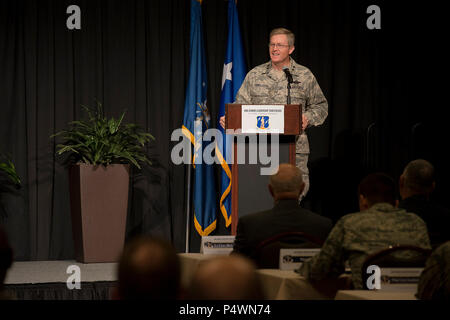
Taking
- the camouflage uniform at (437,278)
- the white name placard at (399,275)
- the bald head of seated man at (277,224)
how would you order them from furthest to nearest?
the bald head of seated man at (277,224) < the white name placard at (399,275) < the camouflage uniform at (437,278)

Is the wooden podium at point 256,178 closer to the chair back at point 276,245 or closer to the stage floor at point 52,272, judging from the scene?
the stage floor at point 52,272

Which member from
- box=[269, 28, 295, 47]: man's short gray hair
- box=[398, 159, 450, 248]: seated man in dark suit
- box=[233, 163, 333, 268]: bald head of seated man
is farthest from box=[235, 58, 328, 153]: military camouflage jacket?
box=[233, 163, 333, 268]: bald head of seated man

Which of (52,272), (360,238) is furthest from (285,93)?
(360,238)

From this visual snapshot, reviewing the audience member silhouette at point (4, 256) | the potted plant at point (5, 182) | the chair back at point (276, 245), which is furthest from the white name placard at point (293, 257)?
the potted plant at point (5, 182)

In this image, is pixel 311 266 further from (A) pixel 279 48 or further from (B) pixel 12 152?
(B) pixel 12 152

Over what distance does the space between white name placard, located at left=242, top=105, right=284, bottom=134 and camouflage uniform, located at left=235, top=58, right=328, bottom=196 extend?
0.77m

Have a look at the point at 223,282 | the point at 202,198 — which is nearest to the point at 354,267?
the point at 223,282

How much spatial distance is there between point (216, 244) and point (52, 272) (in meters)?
2.40

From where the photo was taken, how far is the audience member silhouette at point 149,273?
1377 millimetres

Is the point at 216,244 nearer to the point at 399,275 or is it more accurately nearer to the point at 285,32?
the point at 399,275

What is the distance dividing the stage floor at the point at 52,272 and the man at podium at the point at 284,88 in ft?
6.29

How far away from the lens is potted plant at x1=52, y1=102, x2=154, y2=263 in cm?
592

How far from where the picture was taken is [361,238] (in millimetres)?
2785

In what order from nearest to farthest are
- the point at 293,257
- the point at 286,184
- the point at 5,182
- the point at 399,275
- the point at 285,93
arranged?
the point at 399,275
the point at 293,257
the point at 286,184
the point at 285,93
the point at 5,182
